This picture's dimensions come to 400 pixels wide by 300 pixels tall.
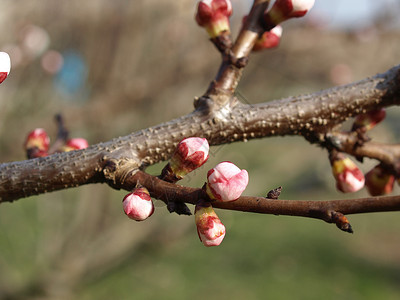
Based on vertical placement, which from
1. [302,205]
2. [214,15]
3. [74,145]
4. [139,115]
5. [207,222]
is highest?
[214,15]

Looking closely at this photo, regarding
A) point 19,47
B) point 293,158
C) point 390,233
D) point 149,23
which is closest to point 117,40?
point 149,23

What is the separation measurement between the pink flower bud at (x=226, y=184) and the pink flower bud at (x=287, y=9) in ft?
1.93

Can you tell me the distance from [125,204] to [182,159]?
0.49 ft

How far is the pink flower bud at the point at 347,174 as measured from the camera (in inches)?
47.6

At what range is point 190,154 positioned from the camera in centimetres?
85

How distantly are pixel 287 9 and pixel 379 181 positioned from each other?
60 cm

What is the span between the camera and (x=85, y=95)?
225 inches

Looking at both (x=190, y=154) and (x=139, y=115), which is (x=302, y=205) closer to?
(x=190, y=154)

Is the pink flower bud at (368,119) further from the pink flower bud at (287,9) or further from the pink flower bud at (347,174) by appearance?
the pink flower bud at (287,9)

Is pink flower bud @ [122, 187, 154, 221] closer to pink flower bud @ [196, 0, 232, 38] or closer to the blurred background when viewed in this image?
pink flower bud @ [196, 0, 232, 38]

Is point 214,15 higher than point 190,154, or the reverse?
point 214,15

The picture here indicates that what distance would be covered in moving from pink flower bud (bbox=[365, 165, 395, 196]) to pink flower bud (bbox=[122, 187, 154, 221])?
0.79m

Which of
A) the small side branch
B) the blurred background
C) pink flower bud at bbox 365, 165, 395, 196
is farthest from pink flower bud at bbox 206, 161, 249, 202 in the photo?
the blurred background

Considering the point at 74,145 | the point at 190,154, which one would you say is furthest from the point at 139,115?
the point at 190,154
